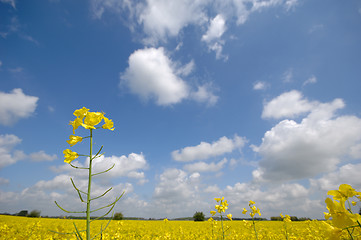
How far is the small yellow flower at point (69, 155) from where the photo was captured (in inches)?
54.2

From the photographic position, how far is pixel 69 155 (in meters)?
1.40

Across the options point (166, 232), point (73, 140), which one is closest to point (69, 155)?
point (73, 140)

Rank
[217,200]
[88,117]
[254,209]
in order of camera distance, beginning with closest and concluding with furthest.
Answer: [88,117], [217,200], [254,209]

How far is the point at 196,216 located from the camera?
41.7m

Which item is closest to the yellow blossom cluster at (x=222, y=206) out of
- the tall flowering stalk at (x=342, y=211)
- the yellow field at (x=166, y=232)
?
the yellow field at (x=166, y=232)

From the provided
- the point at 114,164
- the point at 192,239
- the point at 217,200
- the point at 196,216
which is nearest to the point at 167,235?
the point at 192,239

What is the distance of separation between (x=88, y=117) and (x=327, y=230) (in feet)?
5.46

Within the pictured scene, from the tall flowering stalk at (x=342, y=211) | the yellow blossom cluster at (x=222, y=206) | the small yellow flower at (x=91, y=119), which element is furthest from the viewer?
the yellow blossom cluster at (x=222, y=206)

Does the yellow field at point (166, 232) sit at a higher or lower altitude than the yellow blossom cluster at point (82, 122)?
lower

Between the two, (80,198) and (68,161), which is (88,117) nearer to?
(68,161)

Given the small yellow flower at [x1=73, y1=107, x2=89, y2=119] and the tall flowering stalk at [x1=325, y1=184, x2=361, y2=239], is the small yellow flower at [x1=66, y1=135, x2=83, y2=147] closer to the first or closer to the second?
the small yellow flower at [x1=73, y1=107, x2=89, y2=119]

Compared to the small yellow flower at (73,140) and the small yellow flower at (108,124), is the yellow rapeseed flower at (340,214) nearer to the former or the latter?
the small yellow flower at (108,124)

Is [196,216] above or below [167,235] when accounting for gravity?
below

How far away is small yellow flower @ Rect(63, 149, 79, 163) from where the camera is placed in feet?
4.51
